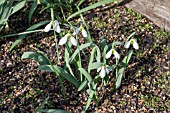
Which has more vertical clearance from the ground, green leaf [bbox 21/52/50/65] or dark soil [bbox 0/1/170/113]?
green leaf [bbox 21/52/50/65]

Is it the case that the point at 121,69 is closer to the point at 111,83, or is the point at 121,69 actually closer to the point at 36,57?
the point at 111,83

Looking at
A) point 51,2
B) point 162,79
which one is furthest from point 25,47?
point 162,79

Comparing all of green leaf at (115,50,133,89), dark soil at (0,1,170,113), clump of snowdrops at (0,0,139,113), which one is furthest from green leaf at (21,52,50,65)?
green leaf at (115,50,133,89)

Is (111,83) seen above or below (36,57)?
below

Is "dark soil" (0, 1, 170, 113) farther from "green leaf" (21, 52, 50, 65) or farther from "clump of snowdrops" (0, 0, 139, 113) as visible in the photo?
"green leaf" (21, 52, 50, 65)

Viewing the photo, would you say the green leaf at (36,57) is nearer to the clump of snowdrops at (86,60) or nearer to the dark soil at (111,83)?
the clump of snowdrops at (86,60)

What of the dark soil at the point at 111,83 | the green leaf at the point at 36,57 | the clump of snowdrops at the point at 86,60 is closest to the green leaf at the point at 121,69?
the clump of snowdrops at the point at 86,60

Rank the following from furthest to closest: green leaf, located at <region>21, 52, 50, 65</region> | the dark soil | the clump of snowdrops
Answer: the dark soil
green leaf, located at <region>21, 52, 50, 65</region>
the clump of snowdrops

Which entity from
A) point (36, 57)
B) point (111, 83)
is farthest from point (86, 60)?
point (36, 57)

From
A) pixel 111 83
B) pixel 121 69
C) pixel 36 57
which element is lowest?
pixel 111 83

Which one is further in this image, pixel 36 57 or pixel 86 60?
pixel 86 60

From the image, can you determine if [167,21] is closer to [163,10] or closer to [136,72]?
[163,10]
